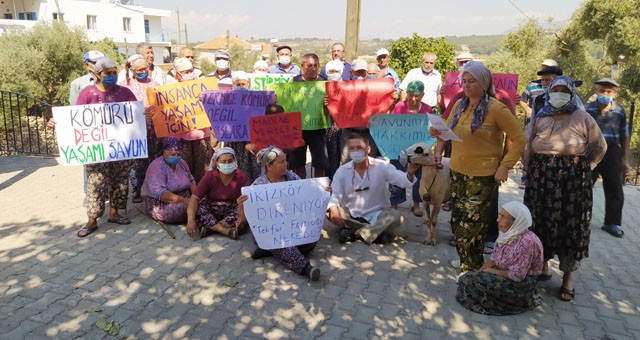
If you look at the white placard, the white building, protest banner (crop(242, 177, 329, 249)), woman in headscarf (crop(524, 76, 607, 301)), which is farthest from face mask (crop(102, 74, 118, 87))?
the white building

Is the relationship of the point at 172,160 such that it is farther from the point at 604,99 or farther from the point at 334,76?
the point at 604,99

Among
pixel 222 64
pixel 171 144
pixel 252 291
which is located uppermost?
pixel 222 64

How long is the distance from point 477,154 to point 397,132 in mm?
2203

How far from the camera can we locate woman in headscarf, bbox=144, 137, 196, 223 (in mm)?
6258

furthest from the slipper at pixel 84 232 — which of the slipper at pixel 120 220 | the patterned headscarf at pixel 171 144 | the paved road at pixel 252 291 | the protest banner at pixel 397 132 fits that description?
the protest banner at pixel 397 132

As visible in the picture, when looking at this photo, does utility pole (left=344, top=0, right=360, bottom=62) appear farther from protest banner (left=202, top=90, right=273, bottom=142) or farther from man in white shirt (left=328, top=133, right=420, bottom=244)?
man in white shirt (left=328, top=133, right=420, bottom=244)

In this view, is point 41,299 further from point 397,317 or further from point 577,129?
point 577,129

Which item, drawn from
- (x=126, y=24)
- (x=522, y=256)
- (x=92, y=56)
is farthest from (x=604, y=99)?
(x=126, y=24)

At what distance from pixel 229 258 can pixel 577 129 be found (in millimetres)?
3717

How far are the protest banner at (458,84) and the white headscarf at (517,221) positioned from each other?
300 centimetres

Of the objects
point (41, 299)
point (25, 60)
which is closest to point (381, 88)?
point (41, 299)

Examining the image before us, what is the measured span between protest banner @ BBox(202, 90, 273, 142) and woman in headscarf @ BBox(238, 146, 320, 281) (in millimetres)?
1157

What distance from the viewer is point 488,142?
428cm

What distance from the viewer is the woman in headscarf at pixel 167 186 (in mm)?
6258
